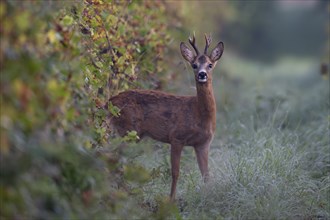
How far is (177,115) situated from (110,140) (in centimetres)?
139

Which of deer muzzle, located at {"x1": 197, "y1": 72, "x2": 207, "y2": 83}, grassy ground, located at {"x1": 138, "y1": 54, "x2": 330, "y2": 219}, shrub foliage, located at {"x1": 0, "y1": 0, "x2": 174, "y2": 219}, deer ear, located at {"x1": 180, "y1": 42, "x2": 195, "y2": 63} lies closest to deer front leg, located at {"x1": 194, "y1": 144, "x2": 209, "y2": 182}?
grassy ground, located at {"x1": 138, "y1": 54, "x2": 330, "y2": 219}

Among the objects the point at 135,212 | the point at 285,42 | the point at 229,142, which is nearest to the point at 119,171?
the point at 135,212

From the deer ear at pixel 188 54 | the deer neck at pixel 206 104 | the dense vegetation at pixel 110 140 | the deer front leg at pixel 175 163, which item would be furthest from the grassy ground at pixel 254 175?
the deer ear at pixel 188 54

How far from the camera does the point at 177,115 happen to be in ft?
29.7

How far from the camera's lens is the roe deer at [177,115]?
8961 mm

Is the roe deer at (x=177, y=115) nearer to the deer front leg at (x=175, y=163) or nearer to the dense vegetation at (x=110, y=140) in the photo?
the deer front leg at (x=175, y=163)

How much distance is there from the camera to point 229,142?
11484 mm

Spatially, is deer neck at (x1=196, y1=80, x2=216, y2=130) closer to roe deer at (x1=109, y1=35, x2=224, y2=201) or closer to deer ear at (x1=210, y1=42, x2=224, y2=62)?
roe deer at (x1=109, y1=35, x2=224, y2=201)

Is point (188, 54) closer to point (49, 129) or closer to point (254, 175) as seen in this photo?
point (254, 175)

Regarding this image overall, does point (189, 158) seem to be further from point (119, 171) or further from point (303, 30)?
point (303, 30)

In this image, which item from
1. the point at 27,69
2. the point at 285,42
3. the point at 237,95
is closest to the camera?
the point at 27,69

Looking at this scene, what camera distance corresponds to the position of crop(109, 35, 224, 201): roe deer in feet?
29.4

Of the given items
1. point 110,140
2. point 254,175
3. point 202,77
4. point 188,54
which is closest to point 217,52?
point 188,54

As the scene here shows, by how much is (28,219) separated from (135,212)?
1.40 metres
